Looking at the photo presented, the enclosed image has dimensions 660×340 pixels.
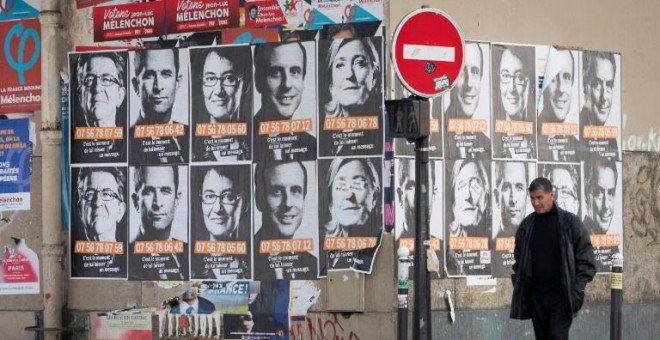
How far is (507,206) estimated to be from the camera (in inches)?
471

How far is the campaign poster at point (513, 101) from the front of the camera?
471 inches

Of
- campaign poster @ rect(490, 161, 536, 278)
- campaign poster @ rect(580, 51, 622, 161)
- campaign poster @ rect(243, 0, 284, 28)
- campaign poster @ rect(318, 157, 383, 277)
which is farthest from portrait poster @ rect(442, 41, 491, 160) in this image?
campaign poster @ rect(243, 0, 284, 28)

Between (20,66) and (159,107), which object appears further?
(20,66)

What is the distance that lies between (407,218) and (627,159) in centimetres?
281

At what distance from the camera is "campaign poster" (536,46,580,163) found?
12.2m

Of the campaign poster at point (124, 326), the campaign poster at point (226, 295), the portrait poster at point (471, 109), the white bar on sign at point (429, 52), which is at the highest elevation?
the white bar on sign at point (429, 52)

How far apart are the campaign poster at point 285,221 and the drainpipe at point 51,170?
2202mm

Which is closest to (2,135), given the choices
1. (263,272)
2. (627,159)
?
(263,272)

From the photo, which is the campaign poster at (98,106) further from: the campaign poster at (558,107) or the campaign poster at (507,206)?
the campaign poster at (558,107)

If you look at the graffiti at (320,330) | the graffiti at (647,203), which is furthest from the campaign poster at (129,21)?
the graffiti at (647,203)

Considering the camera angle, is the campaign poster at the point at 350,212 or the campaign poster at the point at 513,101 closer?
the campaign poster at the point at 350,212

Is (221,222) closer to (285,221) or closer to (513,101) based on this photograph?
(285,221)

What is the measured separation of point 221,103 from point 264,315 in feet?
7.16

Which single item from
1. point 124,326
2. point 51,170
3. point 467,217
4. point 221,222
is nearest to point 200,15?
point 221,222
